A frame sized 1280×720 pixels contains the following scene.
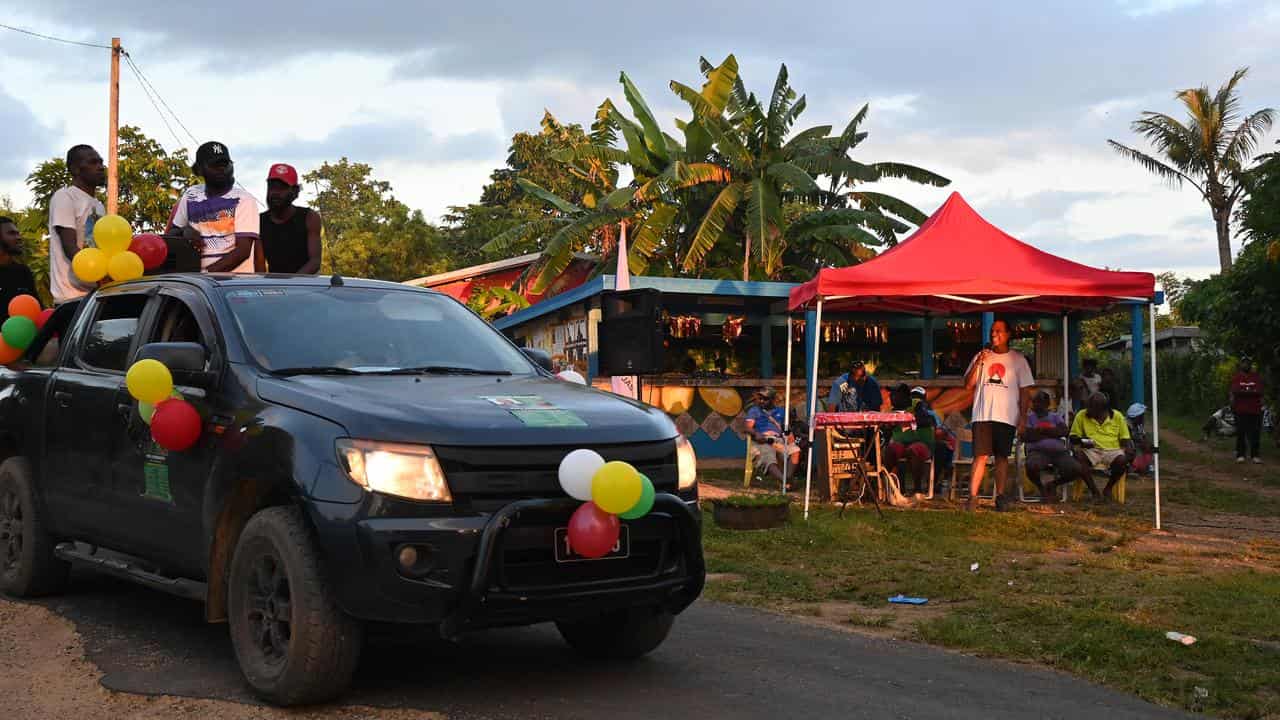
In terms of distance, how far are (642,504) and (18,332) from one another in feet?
14.9

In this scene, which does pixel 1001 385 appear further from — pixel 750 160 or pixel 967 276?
pixel 750 160

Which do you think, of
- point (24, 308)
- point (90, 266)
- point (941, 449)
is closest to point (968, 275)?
point (941, 449)

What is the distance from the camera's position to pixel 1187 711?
4992 millimetres

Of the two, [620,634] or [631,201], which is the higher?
[631,201]

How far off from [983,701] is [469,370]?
259 cm

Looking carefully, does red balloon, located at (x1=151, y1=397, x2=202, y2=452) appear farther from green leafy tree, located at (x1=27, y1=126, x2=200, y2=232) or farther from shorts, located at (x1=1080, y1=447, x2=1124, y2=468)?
green leafy tree, located at (x1=27, y1=126, x2=200, y2=232)

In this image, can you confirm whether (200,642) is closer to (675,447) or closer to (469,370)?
(469,370)

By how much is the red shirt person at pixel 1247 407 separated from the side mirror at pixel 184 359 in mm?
17868

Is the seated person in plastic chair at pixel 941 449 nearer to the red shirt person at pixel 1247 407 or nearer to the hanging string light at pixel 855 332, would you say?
the hanging string light at pixel 855 332

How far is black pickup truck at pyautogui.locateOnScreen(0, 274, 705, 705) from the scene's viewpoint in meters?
4.50

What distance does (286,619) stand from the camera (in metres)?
4.74

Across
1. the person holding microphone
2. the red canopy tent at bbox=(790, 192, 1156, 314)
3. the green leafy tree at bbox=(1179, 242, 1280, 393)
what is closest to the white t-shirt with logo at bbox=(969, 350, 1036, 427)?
the person holding microphone

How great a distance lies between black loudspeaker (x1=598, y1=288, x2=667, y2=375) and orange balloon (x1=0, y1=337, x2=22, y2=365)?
7842 millimetres

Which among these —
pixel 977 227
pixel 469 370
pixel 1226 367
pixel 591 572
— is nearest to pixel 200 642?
pixel 469 370
